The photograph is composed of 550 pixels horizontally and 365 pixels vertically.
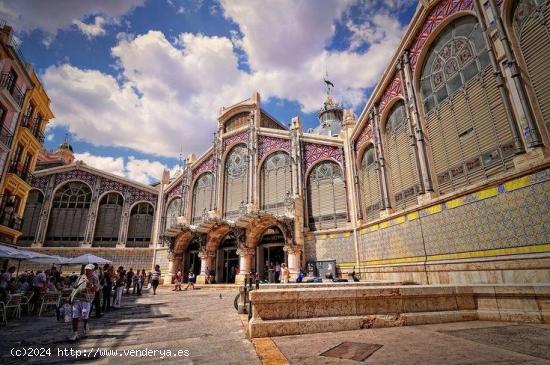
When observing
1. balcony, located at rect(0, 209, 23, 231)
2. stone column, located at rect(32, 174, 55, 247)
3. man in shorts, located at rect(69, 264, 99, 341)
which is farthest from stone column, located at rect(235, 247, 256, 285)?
stone column, located at rect(32, 174, 55, 247)

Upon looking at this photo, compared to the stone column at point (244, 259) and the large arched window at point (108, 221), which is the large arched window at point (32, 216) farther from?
the stone column at point (244, 259)

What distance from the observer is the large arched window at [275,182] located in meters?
21.7

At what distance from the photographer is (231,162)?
83.3 feet

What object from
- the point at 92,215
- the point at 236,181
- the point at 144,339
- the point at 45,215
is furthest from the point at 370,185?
the point at 45,215

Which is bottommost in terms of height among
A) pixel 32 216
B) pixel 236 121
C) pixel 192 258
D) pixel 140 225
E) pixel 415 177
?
pixel 192 258

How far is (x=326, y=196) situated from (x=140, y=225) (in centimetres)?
1928

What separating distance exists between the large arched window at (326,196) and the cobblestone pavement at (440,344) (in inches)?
534

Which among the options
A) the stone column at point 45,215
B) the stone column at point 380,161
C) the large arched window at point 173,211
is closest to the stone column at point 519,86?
the stone column at point 380,161

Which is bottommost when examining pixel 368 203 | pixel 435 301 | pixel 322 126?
pixel 435 301

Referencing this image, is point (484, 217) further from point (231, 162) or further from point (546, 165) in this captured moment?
point (231, 162)

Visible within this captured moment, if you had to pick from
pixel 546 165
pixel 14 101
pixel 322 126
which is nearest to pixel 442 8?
pixel 546 165

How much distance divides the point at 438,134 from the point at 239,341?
36.0 feet

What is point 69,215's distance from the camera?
27.5 m

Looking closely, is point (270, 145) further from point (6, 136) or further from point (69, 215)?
point (69, 215)
